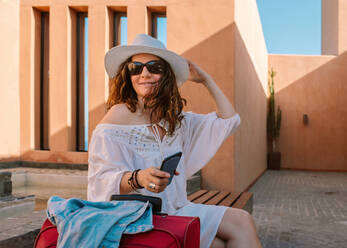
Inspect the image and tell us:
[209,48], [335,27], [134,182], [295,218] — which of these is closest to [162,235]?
[134,182]

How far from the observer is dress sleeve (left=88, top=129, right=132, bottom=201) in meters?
1.65

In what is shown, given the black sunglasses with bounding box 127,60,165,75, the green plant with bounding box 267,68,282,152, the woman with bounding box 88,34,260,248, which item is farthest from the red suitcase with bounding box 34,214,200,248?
the green plant with bounding box 267,68,282,152

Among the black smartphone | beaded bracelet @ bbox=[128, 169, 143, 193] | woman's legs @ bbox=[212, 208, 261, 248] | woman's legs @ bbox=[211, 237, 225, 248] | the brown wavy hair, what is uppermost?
the brown wavy hair

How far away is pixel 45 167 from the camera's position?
6820 millimetres

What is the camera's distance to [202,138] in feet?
7.00

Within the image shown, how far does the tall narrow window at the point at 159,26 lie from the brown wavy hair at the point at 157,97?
15.9 ft

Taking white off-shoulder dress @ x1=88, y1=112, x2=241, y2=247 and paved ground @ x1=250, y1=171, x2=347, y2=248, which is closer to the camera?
white off-shoulder dress @ x1=88, y1=112, x2=241, y2=247

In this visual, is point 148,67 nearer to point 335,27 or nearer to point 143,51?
point 143,51

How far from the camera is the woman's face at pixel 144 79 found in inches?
75.3

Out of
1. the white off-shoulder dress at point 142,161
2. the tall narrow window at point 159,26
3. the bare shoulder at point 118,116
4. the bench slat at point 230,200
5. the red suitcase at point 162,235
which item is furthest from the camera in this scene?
the tall narrow window at point 159,26

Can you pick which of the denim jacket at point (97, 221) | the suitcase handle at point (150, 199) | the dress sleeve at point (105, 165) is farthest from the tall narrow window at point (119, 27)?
the denim jacket at point (97, 221)

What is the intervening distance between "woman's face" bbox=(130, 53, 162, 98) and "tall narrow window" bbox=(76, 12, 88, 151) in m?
5.48

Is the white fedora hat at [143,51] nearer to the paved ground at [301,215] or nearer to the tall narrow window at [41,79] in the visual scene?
the paved ground at [301,215]

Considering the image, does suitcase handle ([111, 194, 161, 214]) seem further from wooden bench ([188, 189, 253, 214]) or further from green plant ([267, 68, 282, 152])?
green plant ([267, 68, 282, 152])
